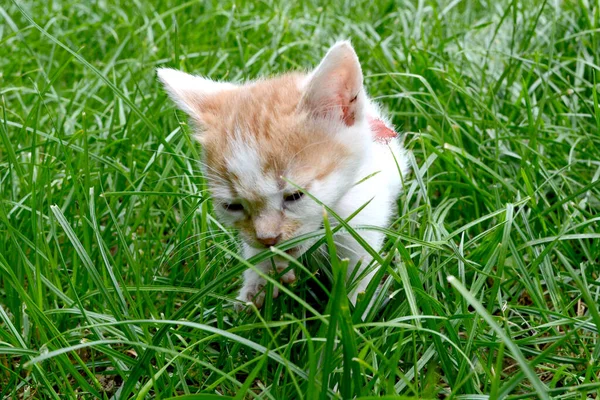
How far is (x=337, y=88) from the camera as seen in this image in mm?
2395

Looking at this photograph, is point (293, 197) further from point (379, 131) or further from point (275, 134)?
point (379, 131)

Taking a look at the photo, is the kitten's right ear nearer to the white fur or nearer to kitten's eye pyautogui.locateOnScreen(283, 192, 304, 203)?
the white fur

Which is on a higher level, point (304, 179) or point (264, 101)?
point (264, 101)

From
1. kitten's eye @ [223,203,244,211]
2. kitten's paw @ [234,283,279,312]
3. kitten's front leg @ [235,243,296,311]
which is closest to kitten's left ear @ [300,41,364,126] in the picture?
kitten's eye @ [223,203,244,211]

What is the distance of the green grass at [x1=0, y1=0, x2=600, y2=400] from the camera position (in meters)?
2.06

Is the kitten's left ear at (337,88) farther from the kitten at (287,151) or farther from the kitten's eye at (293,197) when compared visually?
the kitten's eye at (293,197)

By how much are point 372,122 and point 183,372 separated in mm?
1097

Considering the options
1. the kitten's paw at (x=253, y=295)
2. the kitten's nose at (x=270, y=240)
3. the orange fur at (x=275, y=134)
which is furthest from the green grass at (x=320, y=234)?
the orange fur at (x=275, y=134)

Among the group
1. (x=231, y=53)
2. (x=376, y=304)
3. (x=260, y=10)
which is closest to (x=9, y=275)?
(x=376, y=304)

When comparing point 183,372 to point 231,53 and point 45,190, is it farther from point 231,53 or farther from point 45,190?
point 231,53

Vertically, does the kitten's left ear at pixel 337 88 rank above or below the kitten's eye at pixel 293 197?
above

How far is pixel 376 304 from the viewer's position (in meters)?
2.19

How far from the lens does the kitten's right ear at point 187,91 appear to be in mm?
2537

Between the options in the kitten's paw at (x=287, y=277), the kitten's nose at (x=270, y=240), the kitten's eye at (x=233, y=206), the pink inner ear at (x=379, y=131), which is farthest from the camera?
the pink inner ear at (x=379, y=131)
